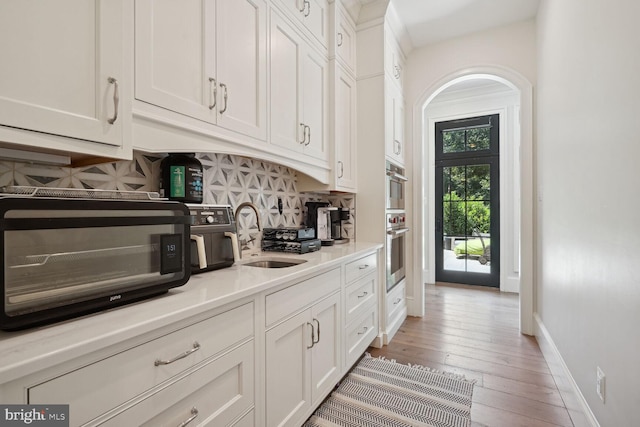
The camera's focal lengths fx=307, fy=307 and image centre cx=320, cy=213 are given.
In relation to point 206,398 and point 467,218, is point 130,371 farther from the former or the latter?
point 467,218

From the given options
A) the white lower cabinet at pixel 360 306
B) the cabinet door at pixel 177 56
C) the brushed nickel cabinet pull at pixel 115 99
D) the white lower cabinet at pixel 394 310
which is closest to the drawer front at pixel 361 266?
the white lower cabinet at pixel 360 306

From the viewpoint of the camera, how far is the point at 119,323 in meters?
0.76

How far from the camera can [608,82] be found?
4.21 ft

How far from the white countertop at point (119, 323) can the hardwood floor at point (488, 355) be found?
1.55 metres

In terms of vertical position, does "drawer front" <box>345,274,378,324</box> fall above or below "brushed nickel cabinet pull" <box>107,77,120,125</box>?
below

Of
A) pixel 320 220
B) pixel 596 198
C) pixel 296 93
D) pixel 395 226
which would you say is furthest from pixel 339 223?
pixel 596 198

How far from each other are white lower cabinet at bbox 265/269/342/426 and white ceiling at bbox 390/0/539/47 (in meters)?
2.50

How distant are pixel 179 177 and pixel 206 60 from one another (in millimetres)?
529

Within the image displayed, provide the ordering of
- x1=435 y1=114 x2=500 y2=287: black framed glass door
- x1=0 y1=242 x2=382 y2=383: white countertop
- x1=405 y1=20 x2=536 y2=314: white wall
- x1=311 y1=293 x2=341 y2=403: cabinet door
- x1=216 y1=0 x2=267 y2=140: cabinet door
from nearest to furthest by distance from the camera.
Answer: x1=0 y1=242 x2=382 y2=383: white countertop → x1=216 y1=0 x2=267 y2=140: cabinet door → x1=311 y1=293 x2=341 y2=403: cabinet door → x1=405 y1=20 x2=536 y2=314: white wall → x1=435 y1=114 x2=500 y2=287: black framed glass door

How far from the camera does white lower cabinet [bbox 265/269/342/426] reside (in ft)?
4.29

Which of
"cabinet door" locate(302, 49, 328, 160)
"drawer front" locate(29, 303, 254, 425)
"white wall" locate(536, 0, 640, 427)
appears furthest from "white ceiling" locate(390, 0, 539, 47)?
"drawer front" locate(29, 303, 254, 425)

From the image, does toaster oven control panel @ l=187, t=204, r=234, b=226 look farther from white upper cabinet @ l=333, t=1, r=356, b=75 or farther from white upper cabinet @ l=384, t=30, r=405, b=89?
white upper cabinet @ l=384, t=30, r=405, b=89

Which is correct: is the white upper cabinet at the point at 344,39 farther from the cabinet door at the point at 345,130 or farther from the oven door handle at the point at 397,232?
the oven door handle at the point at 397,232

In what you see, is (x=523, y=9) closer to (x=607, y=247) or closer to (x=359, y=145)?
(x=359, y=145)
